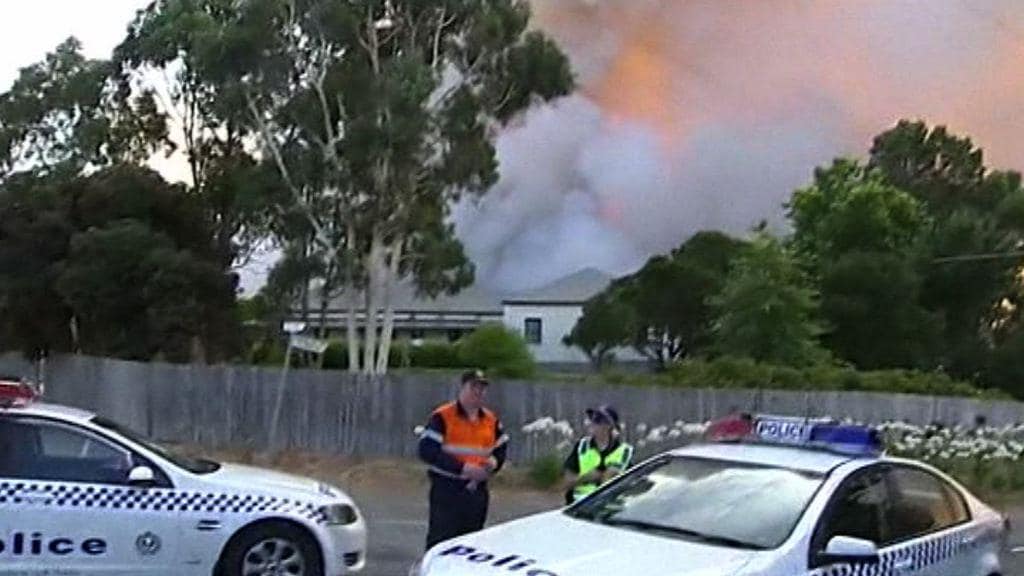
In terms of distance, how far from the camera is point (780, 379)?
3769 cm

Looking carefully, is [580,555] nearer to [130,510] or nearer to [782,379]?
[130,510]

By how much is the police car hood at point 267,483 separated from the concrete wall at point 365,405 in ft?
57.8

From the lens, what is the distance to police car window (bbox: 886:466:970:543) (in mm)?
8972

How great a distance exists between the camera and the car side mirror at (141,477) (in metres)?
10.9

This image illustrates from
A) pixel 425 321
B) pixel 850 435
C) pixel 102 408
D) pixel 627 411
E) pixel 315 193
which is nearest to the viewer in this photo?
pixel 850 435

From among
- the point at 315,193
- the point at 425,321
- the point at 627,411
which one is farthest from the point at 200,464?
the point at 425,321

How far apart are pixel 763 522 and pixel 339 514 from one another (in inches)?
165

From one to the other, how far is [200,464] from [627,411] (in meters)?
20.0

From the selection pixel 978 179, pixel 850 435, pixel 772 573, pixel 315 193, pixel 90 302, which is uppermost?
pixel 978 179

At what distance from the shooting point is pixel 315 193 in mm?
41375

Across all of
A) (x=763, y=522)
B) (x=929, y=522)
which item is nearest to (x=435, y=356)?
(x=929, y=522)

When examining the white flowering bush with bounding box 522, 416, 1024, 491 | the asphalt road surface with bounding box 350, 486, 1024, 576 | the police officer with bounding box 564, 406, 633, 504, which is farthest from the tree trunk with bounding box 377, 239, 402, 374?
the police officer with bounding box 564, 406, 633, 504

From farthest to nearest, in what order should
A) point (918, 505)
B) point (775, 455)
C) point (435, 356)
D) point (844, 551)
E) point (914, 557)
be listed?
point (435, 356), point (918, 505), point (775, 455), point (914, 557), point (844, 551)

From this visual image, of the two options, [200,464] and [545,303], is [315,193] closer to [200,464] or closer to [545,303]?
[200,464]
